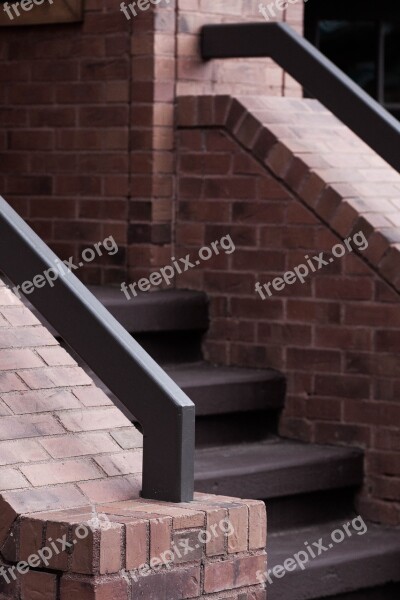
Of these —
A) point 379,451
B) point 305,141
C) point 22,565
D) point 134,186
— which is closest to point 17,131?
point 134,186

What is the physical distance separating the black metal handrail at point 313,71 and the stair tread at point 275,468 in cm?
123

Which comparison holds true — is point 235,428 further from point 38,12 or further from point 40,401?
point 38,12

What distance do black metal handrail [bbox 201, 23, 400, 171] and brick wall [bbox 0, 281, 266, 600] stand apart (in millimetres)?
2150

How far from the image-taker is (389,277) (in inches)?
229

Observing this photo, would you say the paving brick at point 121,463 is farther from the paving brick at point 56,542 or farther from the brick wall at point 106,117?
the brick wall at point 106,117

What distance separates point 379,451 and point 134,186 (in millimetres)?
1586

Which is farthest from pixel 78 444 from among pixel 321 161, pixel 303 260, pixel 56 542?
pixel 321 161

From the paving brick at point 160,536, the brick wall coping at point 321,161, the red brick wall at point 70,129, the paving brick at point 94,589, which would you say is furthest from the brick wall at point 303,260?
the paving brick at point 94,589

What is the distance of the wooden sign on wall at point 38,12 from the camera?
650 centimetres

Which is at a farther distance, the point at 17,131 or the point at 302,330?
the point at 17,131

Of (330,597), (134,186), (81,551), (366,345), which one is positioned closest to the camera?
(81,551)

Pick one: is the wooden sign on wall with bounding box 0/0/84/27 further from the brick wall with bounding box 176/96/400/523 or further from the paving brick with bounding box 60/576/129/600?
the paving brick with bounding box 60/576/129/600

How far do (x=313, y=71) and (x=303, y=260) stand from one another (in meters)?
0.86

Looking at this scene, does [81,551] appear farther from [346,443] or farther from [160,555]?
[346,443]
